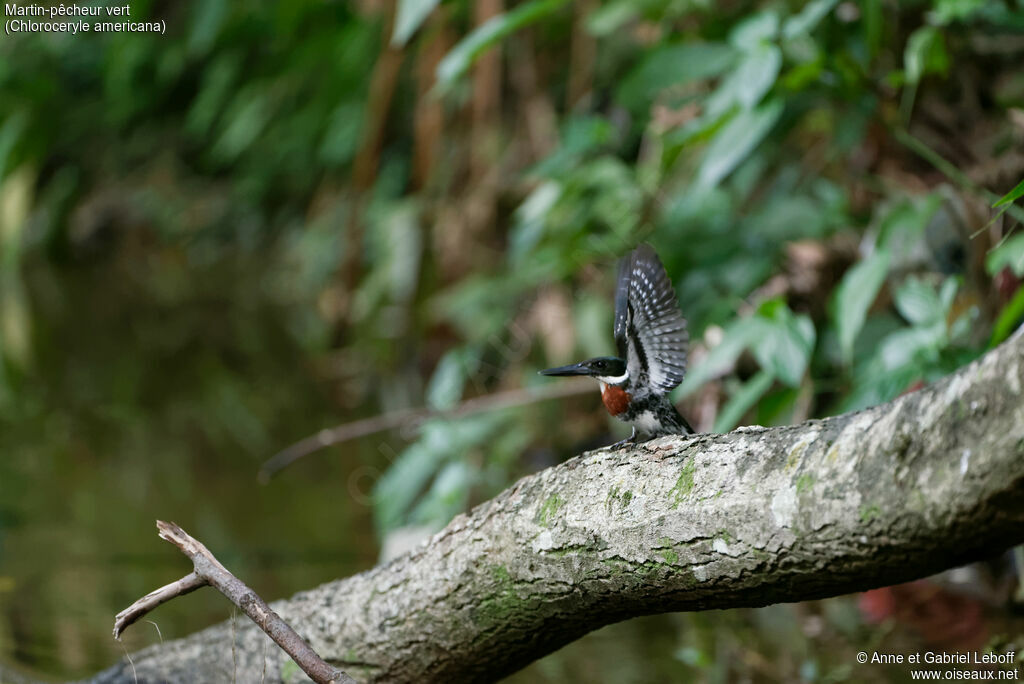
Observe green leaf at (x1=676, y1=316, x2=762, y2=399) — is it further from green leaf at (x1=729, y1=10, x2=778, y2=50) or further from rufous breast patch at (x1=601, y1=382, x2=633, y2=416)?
rufous breast patch at (x1=601, y1=382, x2=633, y2=416)

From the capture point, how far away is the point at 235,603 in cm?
138

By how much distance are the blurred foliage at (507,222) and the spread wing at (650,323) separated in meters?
0.40

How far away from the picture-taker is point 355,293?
639cm

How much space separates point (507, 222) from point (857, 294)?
393 centimetres

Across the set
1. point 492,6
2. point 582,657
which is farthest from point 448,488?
point 492,6

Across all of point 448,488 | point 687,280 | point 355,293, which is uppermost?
point 355,293

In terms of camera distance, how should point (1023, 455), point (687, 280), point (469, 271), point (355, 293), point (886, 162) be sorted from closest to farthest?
1. point (1023, 455)
2. point (687, 280)
3. point (886, 162)
4. point (469, 271)
5. point (355, 293)

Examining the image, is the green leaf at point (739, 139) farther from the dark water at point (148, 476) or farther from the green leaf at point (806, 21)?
the dark water at point (148, 476)

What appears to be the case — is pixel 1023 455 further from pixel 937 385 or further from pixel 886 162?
pixel 886 162

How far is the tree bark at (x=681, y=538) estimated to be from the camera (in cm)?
94

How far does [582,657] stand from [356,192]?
12.7 ft

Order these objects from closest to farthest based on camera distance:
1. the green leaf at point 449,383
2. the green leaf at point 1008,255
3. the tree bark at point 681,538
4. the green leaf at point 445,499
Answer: the tree bark at point 681,538, the green leaf at point 1008,255, the green leaf at point 445,499, the green leaf at point 449,383

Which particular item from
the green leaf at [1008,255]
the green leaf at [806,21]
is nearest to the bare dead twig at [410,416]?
the green leaf at [806,21]

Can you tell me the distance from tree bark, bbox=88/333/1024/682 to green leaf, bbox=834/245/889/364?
3.32 feet
